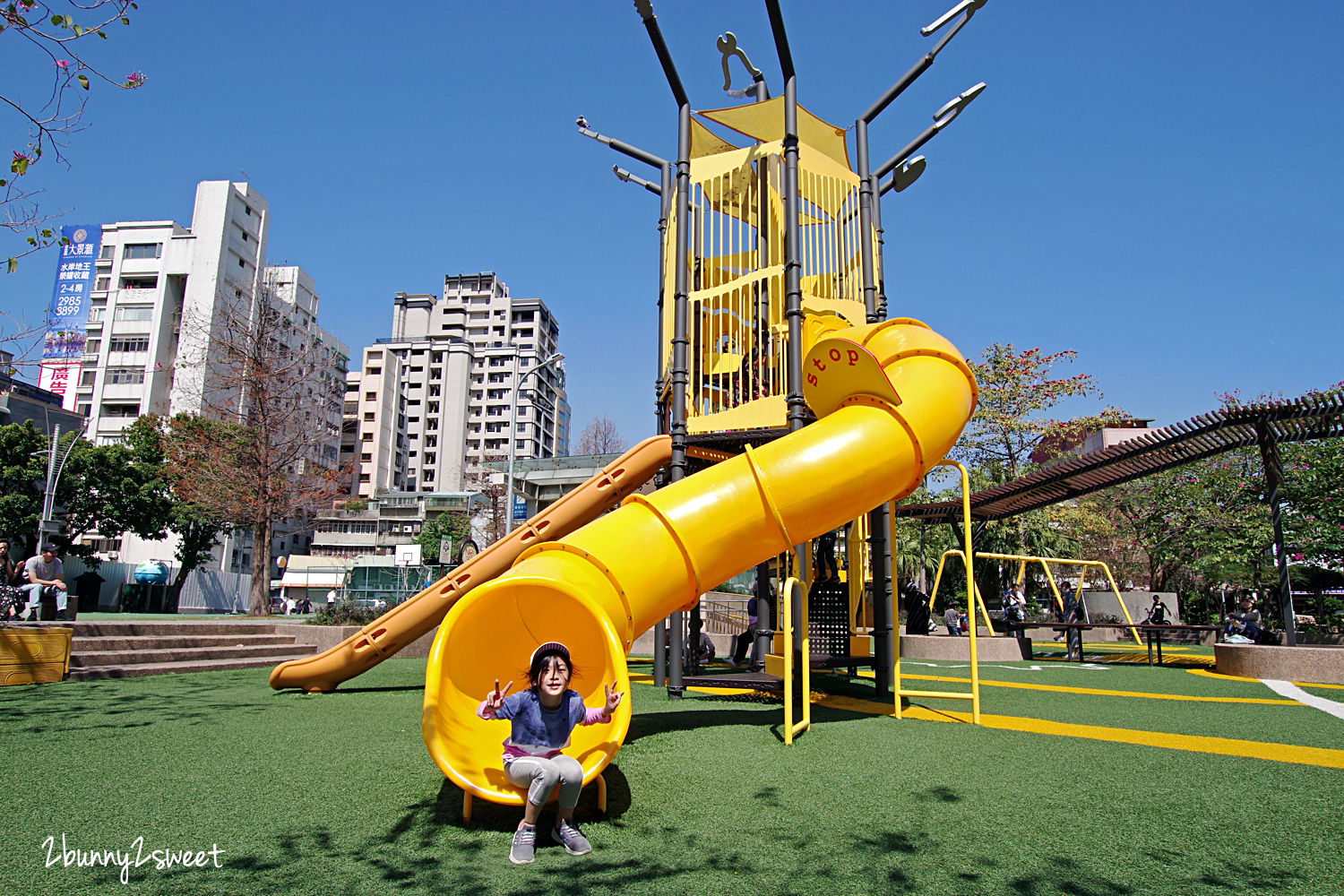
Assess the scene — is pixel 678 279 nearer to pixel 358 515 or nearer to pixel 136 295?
pixel 136 295

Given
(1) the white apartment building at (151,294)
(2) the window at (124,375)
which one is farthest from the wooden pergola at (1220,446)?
(2) the window at (124,375)

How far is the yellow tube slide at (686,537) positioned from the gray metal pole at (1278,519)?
830cm

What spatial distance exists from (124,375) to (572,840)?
72466mm

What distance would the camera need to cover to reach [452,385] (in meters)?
99.4

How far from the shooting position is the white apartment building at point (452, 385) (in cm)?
9506

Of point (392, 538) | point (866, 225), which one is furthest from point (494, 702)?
point (392, 538)

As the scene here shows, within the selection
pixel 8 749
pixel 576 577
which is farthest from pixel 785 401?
pixel 8 749

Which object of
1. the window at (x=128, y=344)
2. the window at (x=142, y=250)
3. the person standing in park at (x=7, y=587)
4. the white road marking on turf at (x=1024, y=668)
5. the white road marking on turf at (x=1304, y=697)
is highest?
the window at (x=142, y=250)

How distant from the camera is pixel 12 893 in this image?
2.94 m

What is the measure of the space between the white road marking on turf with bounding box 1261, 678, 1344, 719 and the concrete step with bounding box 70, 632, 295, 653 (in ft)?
49.2

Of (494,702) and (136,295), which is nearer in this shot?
(494,702)

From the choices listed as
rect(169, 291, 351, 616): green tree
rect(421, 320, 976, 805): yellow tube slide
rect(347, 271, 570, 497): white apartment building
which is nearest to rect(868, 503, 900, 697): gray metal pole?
rect(421, 320, 976, 805): yellow tube slide

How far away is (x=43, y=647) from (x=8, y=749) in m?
4.75

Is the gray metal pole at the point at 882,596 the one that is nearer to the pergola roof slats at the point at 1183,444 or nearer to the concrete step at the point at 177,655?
the pergola roof slats at the point at 1183,444
